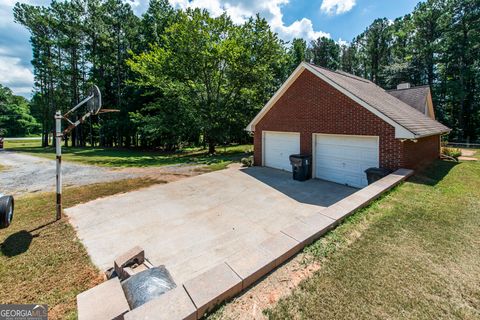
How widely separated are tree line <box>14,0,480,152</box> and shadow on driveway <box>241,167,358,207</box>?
976 centimetres

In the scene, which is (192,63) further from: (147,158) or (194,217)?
(194,217)

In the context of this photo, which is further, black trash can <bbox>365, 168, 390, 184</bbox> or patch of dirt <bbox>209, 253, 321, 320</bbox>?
black trash can <bbox>365, 168, 390, 184</bbox>

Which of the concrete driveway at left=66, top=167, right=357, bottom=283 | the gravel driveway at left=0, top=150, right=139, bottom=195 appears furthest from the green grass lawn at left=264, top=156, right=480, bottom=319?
the gravel driveway at left=0, top=150, right=139, bottom=195

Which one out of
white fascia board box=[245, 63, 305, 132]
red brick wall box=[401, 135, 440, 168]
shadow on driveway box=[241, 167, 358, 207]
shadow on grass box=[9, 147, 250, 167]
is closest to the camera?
shadow on driveway box=[241, 167, 358, 207]

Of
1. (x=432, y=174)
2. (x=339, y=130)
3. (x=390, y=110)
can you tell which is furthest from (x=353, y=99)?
(x=432, y=174)

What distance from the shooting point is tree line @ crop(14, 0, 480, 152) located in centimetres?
1777

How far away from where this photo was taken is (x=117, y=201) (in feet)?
22.8

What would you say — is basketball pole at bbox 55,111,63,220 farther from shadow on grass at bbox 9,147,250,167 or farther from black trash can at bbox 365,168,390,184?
shadow on grass at bbox 9,147,250,167

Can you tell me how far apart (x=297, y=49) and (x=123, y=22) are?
74.4ft

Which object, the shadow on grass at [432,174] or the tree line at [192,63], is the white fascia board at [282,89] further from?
the tree line at [192,63]

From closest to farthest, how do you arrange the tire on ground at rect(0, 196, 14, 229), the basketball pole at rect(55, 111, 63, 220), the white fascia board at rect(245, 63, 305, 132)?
the tire on ground at rect(0, 196, 14, 229) < the basketball pole at rect(55, 111, 63, 220) < the white fascia board at rect(245, 63, 305, 132)

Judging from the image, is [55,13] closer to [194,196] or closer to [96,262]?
[194,196]

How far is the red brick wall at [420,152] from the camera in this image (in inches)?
274

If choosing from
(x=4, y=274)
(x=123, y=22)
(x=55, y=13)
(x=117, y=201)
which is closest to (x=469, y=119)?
(x=117, y=201)
